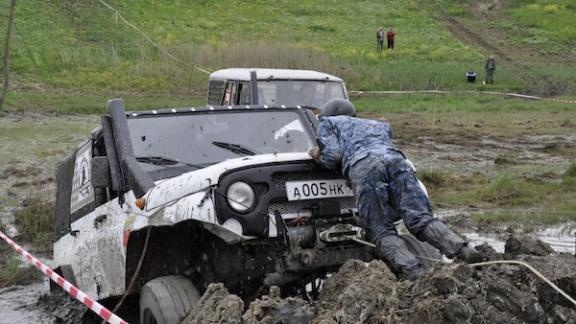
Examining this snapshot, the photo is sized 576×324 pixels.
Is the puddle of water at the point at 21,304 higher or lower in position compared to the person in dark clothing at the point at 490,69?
higher

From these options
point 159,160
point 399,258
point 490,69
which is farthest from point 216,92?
point 490,69

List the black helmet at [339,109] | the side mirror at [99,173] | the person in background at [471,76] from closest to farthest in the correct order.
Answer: the side mirror at [99,173] → the black helmet at [339,109] → the person in background at [471,76]

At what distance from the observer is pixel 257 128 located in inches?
253

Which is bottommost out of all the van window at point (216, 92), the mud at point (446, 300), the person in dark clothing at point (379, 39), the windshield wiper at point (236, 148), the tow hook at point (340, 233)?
the person in dark clothing at point (379, 39)

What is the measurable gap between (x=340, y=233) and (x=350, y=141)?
0.68m

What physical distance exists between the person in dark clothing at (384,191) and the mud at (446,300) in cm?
62

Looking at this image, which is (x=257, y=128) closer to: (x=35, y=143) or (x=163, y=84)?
(x=35, y=143)

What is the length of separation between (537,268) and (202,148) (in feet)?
9.85

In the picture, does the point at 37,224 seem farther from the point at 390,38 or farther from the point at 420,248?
the point at 390,38

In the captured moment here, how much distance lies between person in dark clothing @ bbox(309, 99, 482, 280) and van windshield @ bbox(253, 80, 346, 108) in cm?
986

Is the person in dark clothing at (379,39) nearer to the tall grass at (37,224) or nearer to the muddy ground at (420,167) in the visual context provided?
the muddy ground at (420,167)

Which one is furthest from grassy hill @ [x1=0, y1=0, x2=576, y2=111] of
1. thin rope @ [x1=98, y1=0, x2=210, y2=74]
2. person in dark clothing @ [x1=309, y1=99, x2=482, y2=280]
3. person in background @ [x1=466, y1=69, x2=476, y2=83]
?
person in dark clothing @ [x1=309, y1=99, x2=482, y2=280]

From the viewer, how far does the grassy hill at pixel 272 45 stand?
114 ft

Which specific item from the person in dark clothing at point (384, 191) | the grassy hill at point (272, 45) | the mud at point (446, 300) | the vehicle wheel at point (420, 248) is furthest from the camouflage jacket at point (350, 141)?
the grassy hill at point (272, 45)
